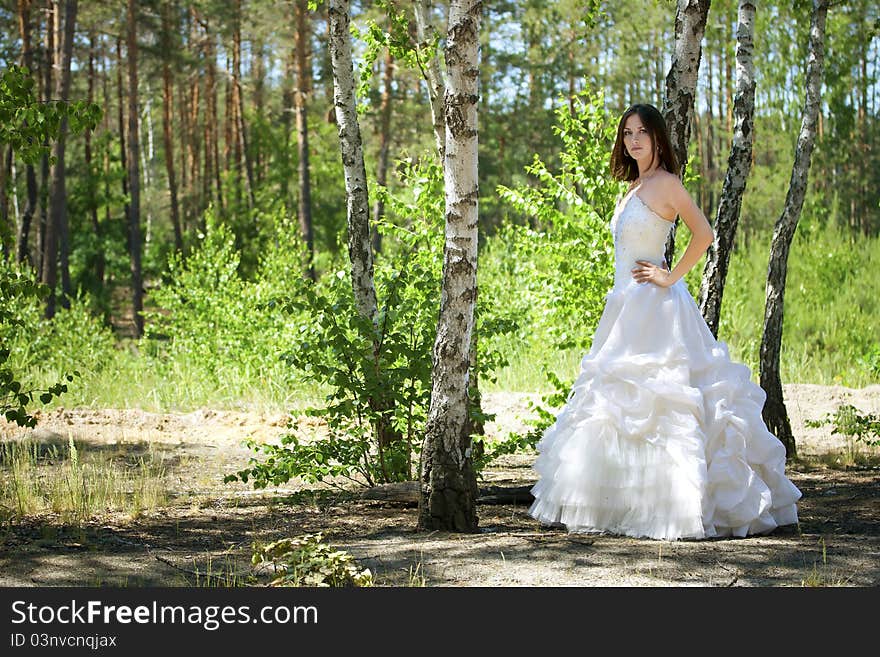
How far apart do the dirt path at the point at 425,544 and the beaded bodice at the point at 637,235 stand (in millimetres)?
1608

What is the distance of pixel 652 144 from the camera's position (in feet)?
18.8

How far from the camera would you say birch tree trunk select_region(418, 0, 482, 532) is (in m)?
5.32

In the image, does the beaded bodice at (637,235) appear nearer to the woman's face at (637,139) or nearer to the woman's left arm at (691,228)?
the woman's left arm at (691,228)

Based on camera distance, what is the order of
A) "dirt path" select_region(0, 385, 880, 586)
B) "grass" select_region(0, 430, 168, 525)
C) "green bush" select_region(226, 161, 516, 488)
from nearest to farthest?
1. "dirt path" select_region(0, 385, 880, 586)
2. "grass" select_region(0, 430, 168, 525)
3. "green bush" select_region(226, 161, 516, 488)

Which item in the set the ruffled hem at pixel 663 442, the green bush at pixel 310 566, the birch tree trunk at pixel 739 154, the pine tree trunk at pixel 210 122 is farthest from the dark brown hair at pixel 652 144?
the pine tree trunk at pixel 210 122

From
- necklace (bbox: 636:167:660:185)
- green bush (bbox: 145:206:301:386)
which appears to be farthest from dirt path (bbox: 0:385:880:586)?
green bush (bbox: 145:206:301:386)

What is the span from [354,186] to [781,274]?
4029 mm

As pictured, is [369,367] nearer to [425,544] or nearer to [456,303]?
[456,303]

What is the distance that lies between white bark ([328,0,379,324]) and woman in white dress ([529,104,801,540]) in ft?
6.72

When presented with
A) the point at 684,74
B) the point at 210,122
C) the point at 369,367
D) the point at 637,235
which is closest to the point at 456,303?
the point at 637,235

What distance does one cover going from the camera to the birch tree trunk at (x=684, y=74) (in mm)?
6633

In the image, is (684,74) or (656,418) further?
(684,74)

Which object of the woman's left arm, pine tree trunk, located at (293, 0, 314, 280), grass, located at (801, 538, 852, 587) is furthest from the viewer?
pine tree trunk, located at (293, 0, 314, 280)

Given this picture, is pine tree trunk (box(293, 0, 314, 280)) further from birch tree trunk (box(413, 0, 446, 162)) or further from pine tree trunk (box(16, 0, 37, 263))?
birch tree trunk (box(413, 0, 446, 162))
